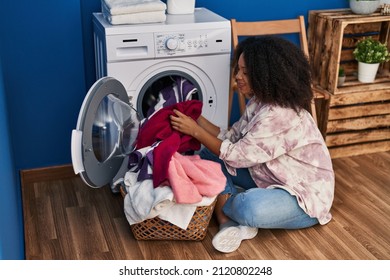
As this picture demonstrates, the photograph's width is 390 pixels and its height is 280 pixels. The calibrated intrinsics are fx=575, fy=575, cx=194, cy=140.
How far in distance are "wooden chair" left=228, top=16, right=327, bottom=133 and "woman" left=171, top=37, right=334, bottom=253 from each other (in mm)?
599

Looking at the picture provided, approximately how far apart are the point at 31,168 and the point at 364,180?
1.85 meters

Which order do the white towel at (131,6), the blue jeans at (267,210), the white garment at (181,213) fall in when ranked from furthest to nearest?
the white towel at (131,6), the blue jeans at (267,210), the white garment at (181,213)

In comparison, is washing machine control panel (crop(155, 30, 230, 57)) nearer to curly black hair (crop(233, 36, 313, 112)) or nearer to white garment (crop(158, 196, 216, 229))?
curly black hair (crop(233, 36, 313, 112))

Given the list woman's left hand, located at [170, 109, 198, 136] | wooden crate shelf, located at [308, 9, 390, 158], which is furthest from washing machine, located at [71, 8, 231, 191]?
wooden crate shelf, located at [308, 9, 390, 158]

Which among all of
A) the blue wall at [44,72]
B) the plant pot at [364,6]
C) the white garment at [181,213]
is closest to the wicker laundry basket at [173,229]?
the white garment at [181,213]

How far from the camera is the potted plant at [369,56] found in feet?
11.1

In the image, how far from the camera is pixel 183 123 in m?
2.58

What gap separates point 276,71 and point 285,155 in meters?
0.40

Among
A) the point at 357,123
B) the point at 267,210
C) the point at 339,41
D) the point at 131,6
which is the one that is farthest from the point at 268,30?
the point at 267,210

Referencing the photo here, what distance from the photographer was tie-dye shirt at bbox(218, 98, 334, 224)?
2541 millimetres

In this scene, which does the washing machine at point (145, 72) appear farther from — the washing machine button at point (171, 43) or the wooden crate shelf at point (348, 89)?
the wooden crate shelf at point (348, 89)

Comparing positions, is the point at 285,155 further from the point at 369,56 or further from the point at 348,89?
the point at 369,56

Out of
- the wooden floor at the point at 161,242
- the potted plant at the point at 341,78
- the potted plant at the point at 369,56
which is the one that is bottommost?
the wooden floor at the point at 161,242
